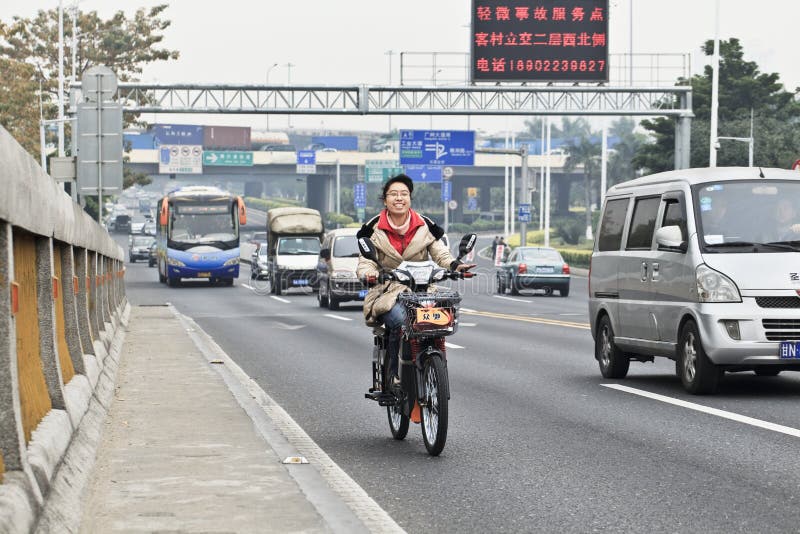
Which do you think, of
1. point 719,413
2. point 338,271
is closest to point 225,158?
point 338,271

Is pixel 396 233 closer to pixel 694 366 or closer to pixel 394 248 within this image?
pixel 394 248

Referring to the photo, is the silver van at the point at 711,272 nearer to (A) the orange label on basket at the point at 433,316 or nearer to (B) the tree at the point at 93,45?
(A) the orange label on basket at the point at 433,316

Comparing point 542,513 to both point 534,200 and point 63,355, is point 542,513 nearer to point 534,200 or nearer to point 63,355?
point 63,355

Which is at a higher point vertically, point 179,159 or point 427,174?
point 179,159

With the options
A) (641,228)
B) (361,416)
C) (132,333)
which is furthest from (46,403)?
(132,333)

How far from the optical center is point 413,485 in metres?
8.11

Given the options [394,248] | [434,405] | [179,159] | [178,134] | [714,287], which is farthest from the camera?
[178,134]

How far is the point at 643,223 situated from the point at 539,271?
2868cm

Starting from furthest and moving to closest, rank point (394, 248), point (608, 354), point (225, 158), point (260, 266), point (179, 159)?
point (225, 158)
point (179, 159)
point (260, 266)
point (608, 354)
point (394, 248)

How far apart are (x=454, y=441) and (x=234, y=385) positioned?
369 cm

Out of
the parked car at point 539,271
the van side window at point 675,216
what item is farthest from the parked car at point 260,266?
the van side window at point 675,216

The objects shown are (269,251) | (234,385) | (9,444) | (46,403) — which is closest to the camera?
(9,444)

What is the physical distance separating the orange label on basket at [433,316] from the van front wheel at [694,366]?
427 cm

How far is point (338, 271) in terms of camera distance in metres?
34.5
